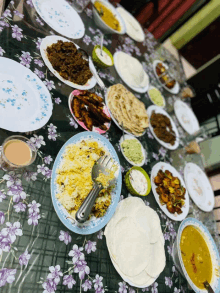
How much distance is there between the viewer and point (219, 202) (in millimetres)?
2508

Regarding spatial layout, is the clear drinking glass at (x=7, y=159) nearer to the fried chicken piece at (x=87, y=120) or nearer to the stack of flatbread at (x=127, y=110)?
the fried chicken piece at (x=87, y=120)

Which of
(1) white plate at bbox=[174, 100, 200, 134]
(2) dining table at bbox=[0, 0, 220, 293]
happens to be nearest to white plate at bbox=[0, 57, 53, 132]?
(2) dining table at bbox=[0, 0, 220, 293]

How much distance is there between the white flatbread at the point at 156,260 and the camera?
49.3 inches

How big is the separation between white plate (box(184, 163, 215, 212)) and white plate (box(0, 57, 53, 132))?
1.54 m

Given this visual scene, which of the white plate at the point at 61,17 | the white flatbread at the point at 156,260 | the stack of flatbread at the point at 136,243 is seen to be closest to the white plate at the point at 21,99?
the white plate at the point at 61,17

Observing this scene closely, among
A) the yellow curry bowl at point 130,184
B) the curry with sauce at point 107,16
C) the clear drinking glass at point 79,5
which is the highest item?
the curry with sauce at point 107,16

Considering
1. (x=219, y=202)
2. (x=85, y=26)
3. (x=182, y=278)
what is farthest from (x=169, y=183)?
(x=85, y=26)

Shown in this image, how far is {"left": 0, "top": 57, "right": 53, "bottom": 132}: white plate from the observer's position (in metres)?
1.14

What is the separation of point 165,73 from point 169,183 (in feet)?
5.12

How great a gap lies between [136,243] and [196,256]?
25.2 inches

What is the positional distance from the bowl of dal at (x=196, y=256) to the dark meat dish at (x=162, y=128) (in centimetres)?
82

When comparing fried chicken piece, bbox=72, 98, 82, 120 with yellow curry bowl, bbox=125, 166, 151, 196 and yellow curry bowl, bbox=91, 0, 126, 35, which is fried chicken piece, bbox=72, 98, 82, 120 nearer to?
yellow curry bowl, bbox=125, 166, 151, 196

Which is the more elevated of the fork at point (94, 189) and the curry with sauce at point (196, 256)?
the fork at point (94, 189)

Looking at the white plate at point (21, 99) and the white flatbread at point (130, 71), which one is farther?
the white flatbread at point (130, 71)
